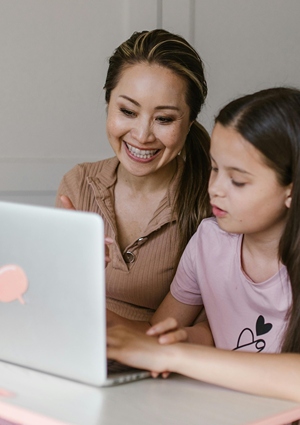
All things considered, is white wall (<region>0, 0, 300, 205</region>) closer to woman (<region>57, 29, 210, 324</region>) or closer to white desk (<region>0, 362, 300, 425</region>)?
woman (<region>57, 29, 210, 324</region>)

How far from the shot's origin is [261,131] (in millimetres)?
1411

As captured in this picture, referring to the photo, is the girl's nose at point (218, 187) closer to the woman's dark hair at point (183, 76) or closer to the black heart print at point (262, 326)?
the black heart print at point (262, 326)

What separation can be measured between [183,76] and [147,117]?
13 cm

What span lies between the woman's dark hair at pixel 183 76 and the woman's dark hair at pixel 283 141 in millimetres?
369

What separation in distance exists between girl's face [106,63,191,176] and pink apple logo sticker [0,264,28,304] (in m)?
0.73

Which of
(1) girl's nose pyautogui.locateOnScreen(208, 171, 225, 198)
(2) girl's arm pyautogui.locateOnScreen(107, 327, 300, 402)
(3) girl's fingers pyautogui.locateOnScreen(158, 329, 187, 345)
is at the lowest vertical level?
(2) girl's arm pyautogui.locateOnScreen(107, 327, 300, 402)

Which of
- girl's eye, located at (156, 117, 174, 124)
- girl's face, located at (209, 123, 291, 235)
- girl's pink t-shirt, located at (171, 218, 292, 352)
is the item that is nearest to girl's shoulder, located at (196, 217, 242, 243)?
girl's pink t-shirt, located at (171, 218, 292, 352)

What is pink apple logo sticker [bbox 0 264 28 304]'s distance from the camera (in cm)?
107

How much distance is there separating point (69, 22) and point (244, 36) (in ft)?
2.38

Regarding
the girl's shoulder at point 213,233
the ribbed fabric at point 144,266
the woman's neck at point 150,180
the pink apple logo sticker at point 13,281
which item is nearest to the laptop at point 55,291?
the pink apple logo sticker at point 13,281

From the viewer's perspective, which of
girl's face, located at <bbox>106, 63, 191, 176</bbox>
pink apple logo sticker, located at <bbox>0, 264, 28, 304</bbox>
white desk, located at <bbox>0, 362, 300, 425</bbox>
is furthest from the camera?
girl's face, located at <bbox>106, 63, 191, 176</bbox>

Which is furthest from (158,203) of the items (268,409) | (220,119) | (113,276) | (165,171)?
(268,409)

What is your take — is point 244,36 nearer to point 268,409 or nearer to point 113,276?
point 113,276

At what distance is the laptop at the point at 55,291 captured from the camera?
99 centimetres
